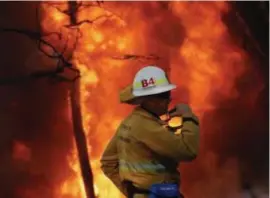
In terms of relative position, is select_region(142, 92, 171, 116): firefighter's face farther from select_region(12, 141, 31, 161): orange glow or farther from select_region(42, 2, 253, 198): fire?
select_region(12, 141, 31, 161): orange glow

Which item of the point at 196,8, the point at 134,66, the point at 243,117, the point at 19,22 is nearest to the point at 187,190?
the point at 243,117

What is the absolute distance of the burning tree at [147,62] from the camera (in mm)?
4656

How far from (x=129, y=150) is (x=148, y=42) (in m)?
1.72

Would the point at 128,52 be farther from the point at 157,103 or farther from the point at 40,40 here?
the point at 157,103

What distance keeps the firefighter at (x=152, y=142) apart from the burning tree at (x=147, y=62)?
1.31 m

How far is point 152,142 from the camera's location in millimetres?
3135

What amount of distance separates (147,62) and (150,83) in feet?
4.99

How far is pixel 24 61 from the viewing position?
4.59 meters

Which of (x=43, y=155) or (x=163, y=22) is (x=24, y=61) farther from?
(x=163, y=22)

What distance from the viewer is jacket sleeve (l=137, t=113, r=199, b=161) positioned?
3.10 metres

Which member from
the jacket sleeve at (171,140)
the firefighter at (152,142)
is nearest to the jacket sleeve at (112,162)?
the firefighter at (152,142)

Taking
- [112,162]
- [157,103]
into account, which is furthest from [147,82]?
[112,162]

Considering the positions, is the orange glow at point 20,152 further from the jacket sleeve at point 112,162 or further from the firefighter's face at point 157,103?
the firefighter's face at point 157,103

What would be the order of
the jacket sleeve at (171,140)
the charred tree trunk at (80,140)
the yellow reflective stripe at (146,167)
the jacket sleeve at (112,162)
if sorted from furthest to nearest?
the charred tree trunk at (80,140) → the jacket sleeve at (112,162) → the yellow reflective stripe at (146,167) → the jacket sleeve at (171,140)
